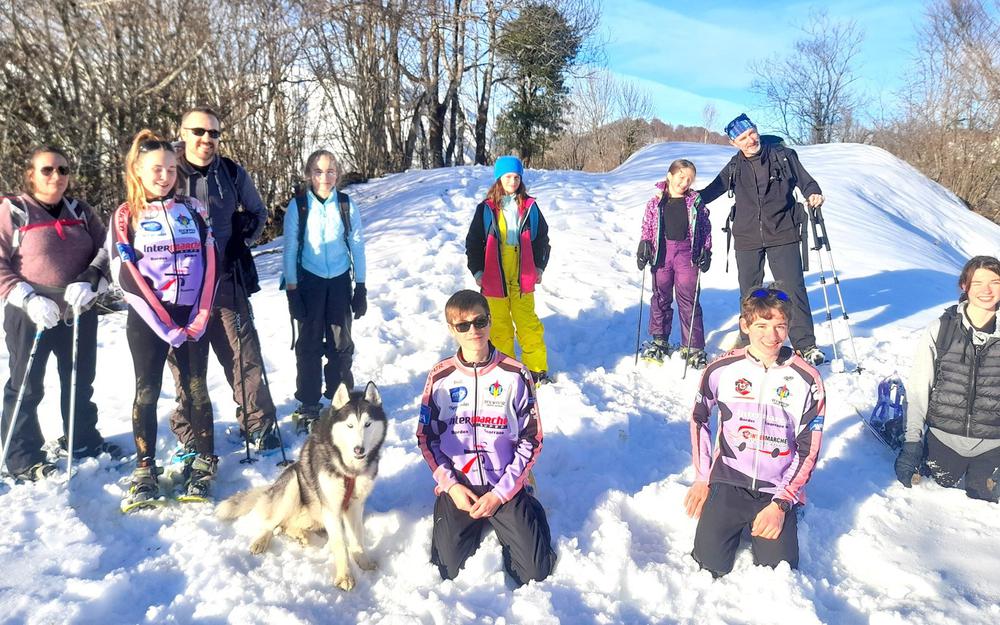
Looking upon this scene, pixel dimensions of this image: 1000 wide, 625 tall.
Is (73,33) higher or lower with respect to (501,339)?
higher

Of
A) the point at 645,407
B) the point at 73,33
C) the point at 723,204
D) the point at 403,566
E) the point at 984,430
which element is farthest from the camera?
the point at 723,204

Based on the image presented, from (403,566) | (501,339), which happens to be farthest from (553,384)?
(403,566)

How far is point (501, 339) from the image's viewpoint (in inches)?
204

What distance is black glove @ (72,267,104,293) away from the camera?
3735mm

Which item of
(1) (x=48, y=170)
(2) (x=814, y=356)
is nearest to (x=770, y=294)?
(2) (x=814, y=356)

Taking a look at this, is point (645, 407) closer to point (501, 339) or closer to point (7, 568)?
point (501, 339)

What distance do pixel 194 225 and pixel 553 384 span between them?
9.97 ft

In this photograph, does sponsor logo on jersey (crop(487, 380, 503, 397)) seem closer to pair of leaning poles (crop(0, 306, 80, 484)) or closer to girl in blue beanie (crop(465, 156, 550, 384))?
girl in blue beanie (crop(465, 156, 550, 384))

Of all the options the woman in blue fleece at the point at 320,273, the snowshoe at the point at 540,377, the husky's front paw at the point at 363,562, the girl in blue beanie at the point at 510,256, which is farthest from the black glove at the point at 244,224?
the snowshoe at the point at 540,377

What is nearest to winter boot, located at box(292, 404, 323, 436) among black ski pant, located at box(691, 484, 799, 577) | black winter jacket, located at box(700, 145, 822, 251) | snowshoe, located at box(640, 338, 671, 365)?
black ski pant, located at box(691, 484, 799, 577)

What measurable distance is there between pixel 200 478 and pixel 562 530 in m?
2.19

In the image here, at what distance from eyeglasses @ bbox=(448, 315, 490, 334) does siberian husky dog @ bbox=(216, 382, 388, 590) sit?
54 cm

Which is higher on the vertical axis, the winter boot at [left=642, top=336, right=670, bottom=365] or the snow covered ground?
the winter boot at [left=642, top=336, right=670, bottom=365]

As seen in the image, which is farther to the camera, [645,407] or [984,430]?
[645,407]
